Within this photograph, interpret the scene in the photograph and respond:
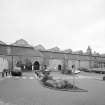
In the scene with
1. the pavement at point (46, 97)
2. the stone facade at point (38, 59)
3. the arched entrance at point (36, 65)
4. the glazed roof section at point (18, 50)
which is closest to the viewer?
the pavement at point (46, 97)

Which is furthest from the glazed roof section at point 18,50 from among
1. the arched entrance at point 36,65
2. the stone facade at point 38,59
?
the arched entrance at point 36,65

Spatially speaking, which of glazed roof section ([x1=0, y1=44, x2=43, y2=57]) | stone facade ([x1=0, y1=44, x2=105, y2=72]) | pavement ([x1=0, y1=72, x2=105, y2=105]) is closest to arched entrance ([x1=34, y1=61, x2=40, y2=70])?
stone facade ([x1=0, y1=44, x2=105, y2=72])

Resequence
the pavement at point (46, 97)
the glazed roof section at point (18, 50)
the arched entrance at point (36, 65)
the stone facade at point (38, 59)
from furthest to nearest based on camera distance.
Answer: the arched entrance at point (36, 65) → the stone facade at point (38, 59) → the glazed roof section at point (18, 50) → the pavement at point (46, 97)

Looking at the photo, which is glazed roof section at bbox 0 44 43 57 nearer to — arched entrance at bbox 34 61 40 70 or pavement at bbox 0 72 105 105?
arched entrance at bbox 34 61 40 70

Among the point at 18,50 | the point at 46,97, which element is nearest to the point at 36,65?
the point at 18,50

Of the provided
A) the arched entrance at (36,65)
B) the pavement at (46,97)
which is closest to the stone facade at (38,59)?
the arched entrance at (36,65)

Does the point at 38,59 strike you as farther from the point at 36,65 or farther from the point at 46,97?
the point at 46,97

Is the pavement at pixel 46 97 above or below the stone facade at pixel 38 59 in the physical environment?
below

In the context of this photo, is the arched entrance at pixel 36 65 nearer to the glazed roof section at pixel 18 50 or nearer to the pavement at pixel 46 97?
the glazed roof section at pixel 18 50

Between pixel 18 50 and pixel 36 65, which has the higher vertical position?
pixel 18 50

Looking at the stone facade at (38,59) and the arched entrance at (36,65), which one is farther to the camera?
the arched entrance at (36,65)

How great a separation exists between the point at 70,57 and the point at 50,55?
9.63 meters

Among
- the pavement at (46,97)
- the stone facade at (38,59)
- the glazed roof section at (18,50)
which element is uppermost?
the glazed roof section at (18,50)

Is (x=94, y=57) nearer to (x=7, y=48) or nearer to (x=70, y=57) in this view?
(x=70, y=57)
